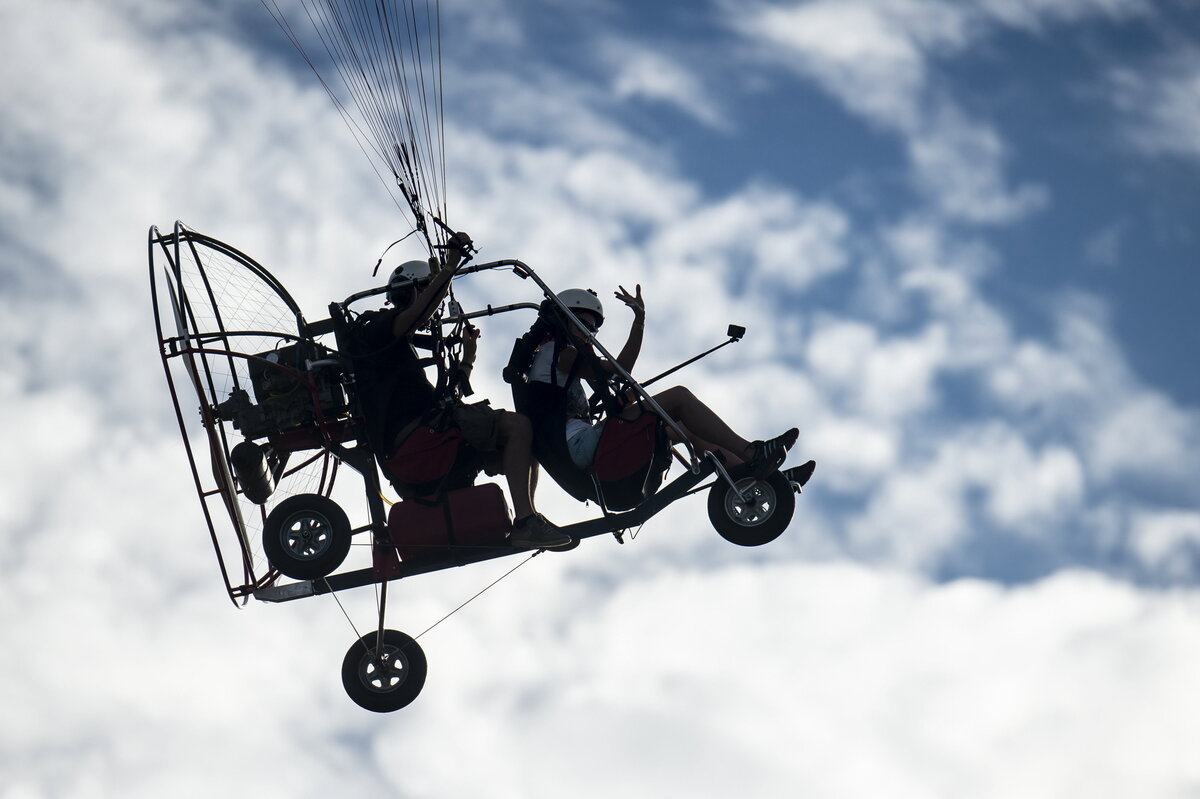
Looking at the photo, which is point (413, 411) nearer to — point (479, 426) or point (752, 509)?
point (479, 426)

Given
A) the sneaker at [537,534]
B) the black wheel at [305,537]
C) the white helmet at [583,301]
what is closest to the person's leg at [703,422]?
the white helmet at [583,301]

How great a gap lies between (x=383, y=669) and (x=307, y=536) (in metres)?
1.98

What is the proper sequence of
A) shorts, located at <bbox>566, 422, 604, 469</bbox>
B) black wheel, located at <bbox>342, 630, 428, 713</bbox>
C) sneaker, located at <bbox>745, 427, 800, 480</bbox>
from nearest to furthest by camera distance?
sneaker, located at <bbox>745, 427, 800, 480</bbox>
shorts, located at <bbox>566, 422, 604, 469</bbox>
black wheel, located at <bbox>342, 630, 428, 713</bbox>

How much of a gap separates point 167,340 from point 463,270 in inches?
99.6

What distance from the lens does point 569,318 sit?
14188 mm

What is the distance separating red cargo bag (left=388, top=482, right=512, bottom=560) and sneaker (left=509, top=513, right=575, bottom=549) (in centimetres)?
20

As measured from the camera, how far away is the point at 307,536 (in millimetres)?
14391

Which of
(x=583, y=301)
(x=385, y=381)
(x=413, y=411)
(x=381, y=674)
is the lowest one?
(x=381, y=674)

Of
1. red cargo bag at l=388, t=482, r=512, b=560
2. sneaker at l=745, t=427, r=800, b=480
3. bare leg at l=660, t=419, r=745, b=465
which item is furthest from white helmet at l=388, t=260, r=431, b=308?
sneaker at l=745, t=427, r=800, b=480

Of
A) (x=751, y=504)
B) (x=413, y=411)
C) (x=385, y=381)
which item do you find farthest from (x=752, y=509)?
(x=385, y=381)

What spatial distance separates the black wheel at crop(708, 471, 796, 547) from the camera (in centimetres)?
1413

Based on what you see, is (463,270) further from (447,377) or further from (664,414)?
(664,414)

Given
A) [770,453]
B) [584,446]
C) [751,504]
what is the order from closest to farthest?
[770,453]
[584,446]
[751,504]

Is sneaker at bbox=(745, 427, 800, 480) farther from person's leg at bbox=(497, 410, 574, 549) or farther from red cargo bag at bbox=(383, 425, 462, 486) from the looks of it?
red cargo bag at bbox=(383, 425, 462, 486)
